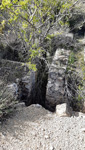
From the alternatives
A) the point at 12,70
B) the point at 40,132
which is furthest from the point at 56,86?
the point at 40,132

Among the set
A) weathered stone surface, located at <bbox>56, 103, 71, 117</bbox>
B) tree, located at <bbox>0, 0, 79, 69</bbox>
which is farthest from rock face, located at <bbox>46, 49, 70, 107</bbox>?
tree, located at <bbox>0, 0, 79, 69</bbox>

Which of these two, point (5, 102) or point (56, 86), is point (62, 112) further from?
point (5, 102)

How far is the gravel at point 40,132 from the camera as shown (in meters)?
2.00

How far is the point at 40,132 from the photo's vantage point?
2.25m

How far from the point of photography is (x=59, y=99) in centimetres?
338

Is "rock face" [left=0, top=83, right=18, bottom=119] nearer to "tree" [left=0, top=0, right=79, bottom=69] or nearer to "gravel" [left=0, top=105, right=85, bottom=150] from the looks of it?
"gravel" [left=0, top=105, right=85, bottom=150]

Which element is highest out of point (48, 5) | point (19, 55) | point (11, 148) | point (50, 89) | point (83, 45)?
point (48, 5)

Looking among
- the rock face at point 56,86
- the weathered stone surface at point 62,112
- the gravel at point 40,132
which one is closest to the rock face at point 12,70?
the rock face at point 56,86

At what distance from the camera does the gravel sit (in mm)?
2001

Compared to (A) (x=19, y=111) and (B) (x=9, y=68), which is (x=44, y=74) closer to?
(B) (x=9, y=68)

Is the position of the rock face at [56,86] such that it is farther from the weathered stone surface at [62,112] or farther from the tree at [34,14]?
the tree at [34,14]

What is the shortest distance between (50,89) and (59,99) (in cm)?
34

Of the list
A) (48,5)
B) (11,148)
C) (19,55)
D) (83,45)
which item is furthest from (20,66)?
(83,45)

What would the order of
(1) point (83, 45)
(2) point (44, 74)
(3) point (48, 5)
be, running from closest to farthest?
(3) point (48, 5), (2) point (44, 74), (1) point (83, 45)
